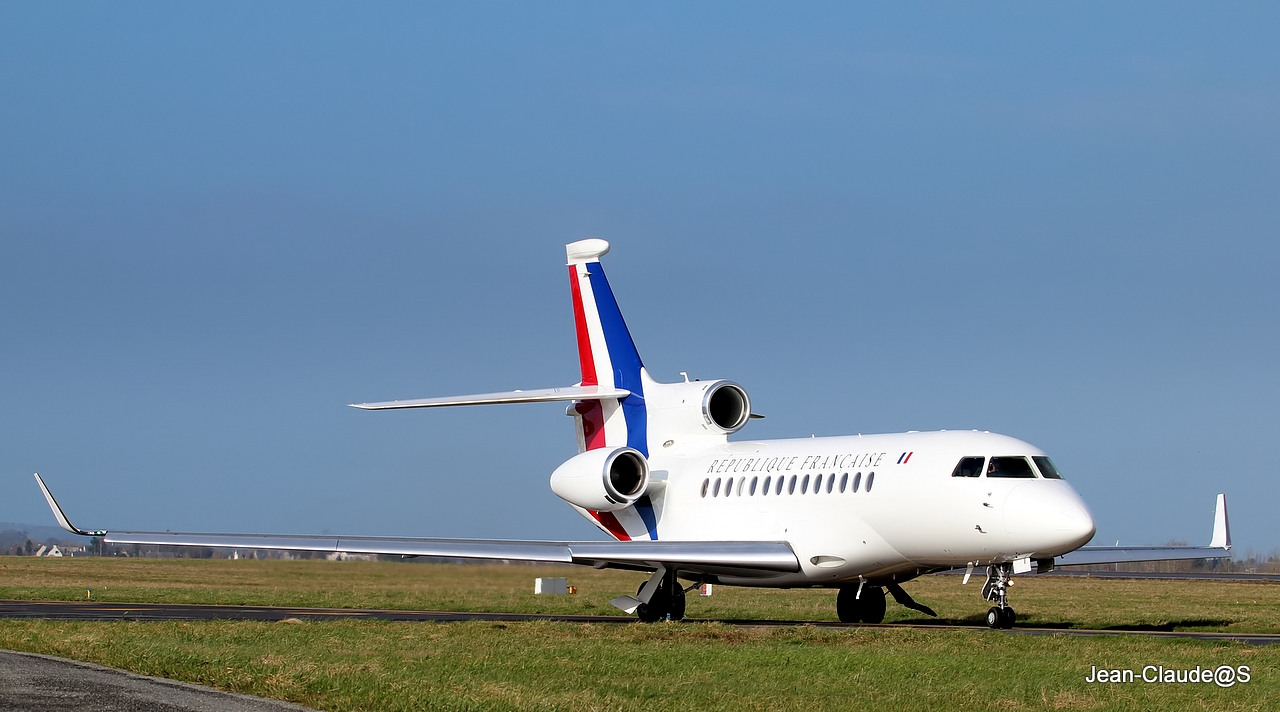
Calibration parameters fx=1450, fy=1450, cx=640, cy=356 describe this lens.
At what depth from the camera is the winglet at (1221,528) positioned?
29000 mm

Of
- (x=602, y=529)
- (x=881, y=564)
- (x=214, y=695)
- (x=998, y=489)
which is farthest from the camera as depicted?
(x=602, y=529)

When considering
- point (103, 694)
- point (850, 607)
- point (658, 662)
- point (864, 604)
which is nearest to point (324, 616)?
point (850, 607)

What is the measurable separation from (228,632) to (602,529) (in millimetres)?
13294

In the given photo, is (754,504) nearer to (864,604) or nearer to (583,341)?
(864,604)

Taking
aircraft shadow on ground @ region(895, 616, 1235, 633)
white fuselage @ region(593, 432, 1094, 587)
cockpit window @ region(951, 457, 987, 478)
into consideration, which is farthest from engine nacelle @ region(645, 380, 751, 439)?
cockpit window @ region(951, 457, 987, 478)

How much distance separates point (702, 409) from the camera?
105 ft

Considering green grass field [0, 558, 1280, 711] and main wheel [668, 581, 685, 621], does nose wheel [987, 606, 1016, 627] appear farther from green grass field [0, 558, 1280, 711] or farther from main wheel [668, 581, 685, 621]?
main wheel [668, 581, 685, 621]

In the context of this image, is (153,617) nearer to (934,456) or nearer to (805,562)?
(805,562)

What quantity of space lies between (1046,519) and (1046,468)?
4.98 feet

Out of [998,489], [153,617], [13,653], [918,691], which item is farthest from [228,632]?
[998,489]

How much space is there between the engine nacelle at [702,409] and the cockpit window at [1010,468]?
27.8 feet

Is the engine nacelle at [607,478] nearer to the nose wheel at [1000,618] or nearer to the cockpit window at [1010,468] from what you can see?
the cockpit window at [1010,468]

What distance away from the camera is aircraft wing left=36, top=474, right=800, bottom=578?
88.4ft

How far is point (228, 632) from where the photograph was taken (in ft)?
69.7
